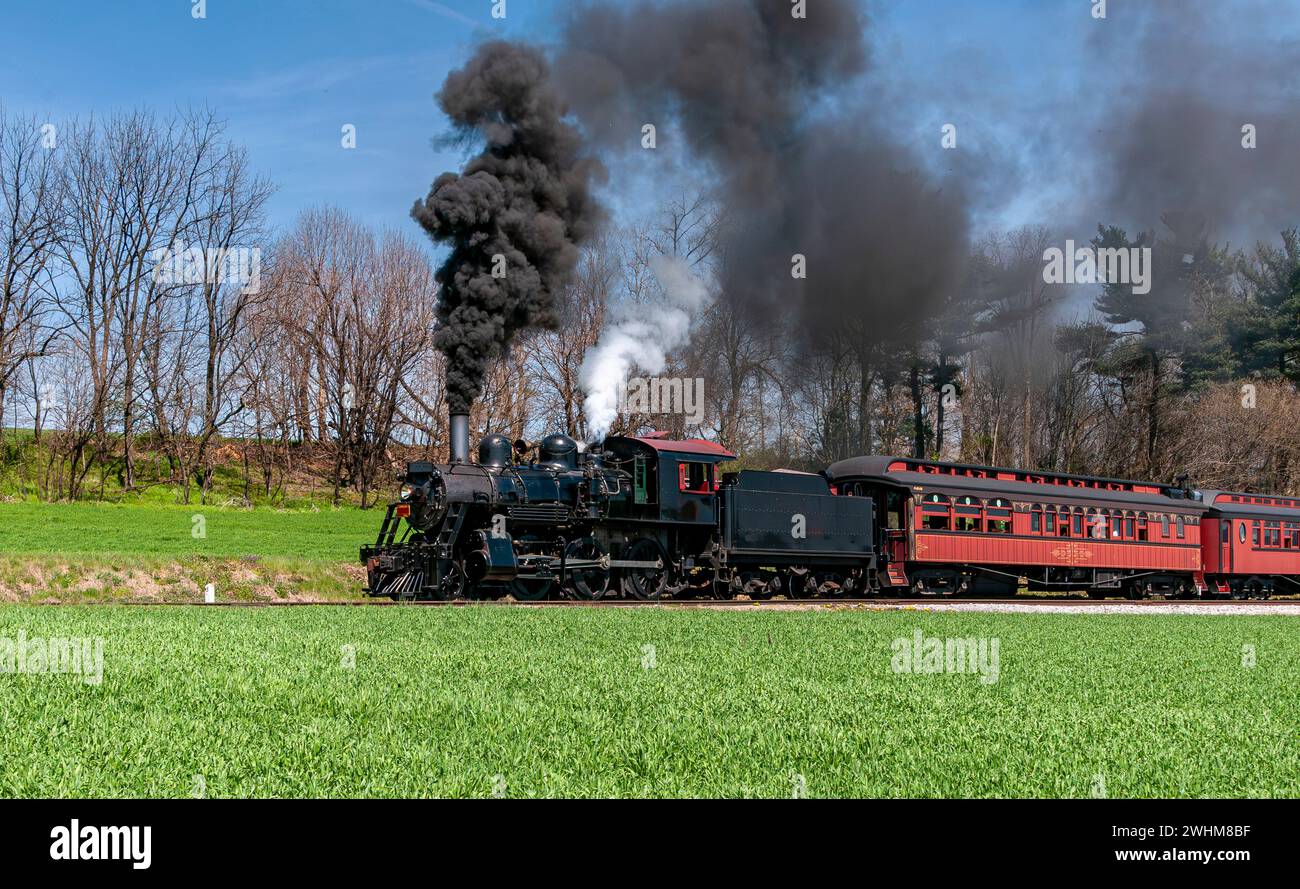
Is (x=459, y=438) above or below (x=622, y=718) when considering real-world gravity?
above

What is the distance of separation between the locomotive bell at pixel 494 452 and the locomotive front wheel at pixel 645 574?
9.73ft

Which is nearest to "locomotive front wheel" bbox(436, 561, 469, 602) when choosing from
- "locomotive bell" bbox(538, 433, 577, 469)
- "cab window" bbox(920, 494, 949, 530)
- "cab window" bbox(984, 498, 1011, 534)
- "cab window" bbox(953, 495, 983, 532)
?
"locomotive bell" bbox(538, 433, 577, 469)

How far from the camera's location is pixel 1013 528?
86.7ft

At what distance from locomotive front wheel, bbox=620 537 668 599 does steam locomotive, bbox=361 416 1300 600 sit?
4cm

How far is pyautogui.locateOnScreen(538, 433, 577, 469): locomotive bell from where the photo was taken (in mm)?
20781

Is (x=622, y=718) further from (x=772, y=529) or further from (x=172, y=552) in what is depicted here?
(x=172, y=552)

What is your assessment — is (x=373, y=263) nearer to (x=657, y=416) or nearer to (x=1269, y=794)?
(x=657, y=416)

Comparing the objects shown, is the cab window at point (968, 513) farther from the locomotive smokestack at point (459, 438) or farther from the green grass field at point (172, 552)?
the green grass field at point (172, 552)

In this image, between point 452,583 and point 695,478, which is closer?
point 452,583

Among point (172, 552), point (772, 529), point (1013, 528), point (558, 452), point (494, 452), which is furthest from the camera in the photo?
point (172, 552)

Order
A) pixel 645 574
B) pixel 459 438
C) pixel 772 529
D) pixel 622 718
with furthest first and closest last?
pixel 772 529 → pixel 645 574 → pixel 459 438 → pixel 622 718

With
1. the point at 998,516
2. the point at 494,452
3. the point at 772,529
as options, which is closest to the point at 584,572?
the point at 494,452

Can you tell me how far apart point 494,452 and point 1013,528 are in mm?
13247

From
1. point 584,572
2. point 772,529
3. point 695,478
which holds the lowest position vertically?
point 584,572
